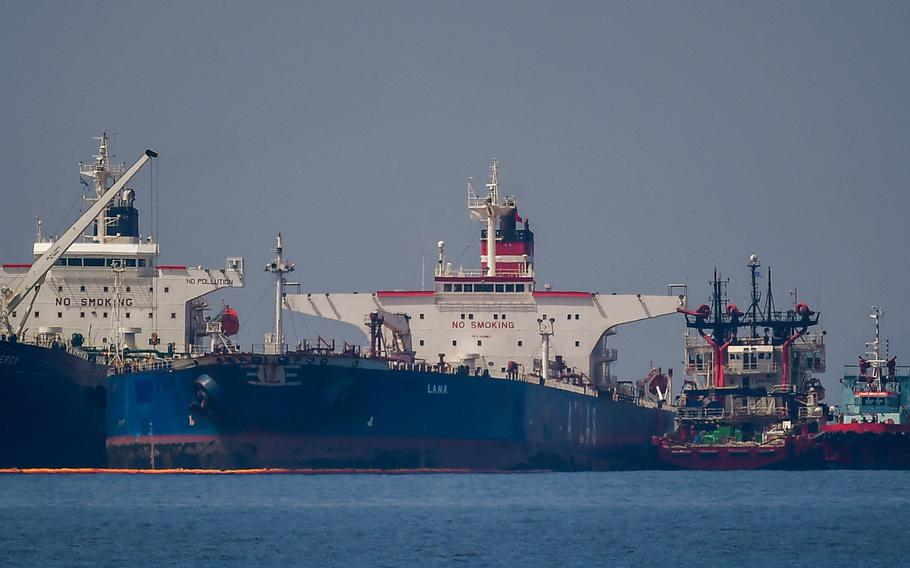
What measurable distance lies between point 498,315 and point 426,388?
10772 millimetres

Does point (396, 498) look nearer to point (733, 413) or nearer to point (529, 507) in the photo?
point (529, 507)

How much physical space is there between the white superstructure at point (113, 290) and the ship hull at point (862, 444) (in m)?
21.7

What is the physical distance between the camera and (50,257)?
2547 inches

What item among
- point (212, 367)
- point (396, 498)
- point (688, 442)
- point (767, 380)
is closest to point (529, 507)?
Answer: point (396, 498)

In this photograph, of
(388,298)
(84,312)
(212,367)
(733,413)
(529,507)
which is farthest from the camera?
(733,413)

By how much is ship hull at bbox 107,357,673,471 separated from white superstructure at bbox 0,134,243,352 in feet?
19.6

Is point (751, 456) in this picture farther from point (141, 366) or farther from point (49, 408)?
point (49, 408)

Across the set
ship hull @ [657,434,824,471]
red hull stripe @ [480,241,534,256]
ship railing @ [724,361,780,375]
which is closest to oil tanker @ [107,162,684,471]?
red hull stripe @ [480,241,534,256]

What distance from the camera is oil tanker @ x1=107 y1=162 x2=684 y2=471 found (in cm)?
5959

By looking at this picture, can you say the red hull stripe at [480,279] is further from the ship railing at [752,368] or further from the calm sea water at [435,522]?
the ship railing at [752,368]

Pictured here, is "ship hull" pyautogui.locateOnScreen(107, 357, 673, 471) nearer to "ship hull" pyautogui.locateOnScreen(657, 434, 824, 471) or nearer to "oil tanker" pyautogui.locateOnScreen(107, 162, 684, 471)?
"oil tanker" pyautogui.locateOnScreen(107, 162, 684, 471)

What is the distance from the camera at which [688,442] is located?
77.6 metres

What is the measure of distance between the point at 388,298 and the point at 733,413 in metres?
15.1

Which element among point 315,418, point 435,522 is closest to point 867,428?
point 315,418
